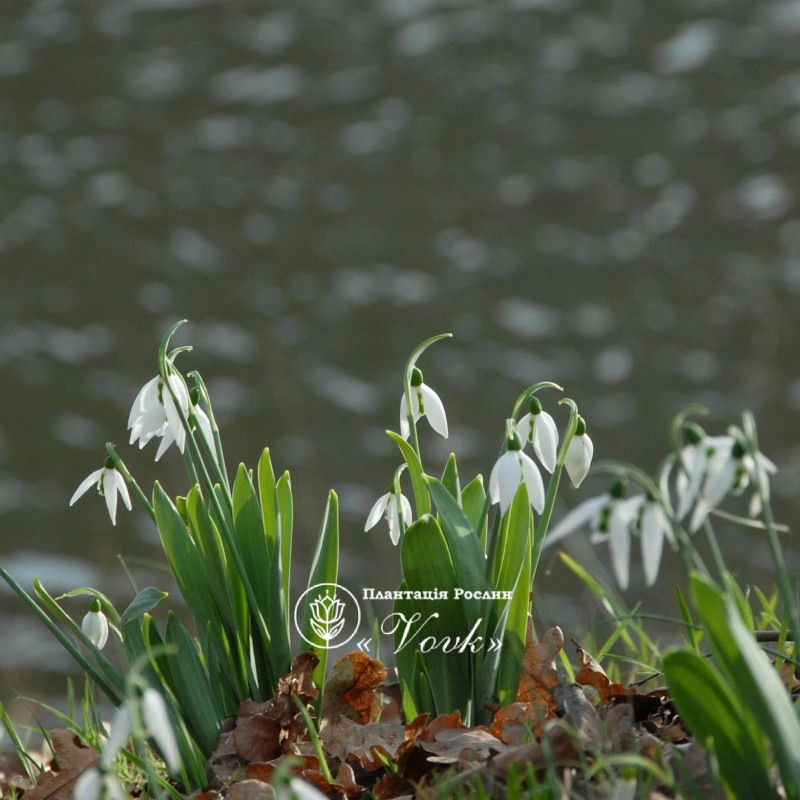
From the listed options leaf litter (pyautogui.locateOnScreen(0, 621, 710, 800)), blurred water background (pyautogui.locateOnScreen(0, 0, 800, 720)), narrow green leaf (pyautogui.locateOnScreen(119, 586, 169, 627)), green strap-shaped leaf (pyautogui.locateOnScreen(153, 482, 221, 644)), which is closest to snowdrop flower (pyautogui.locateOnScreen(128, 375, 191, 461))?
green strap-shaped leaf (pyautogui.locateOnScreen(153, 482, 221, 644))

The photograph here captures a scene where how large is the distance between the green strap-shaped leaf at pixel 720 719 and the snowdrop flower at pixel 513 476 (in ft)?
1.28

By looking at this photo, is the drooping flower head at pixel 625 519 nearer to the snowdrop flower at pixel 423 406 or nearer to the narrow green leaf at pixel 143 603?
the snowdrop flower at pixel 423 406

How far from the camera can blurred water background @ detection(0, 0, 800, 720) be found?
5938mm

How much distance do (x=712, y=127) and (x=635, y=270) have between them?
1602 millimetres

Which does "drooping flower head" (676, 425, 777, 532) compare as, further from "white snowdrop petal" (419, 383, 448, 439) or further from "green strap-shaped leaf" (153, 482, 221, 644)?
"green strap-shaped leaf" (153, 482, 221, 644)

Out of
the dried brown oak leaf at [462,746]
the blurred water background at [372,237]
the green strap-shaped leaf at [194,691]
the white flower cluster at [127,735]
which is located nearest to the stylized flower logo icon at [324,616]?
the green strap-shaped leaf at [194,691]

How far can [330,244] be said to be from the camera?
7.19 metres

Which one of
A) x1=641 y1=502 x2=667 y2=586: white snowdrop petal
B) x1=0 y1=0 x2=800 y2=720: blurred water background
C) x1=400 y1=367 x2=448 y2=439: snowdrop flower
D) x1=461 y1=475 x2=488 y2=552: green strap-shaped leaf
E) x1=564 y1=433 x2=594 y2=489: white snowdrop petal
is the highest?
x1=641 y1=502 x2=667 y2=586: white snowdrop petal

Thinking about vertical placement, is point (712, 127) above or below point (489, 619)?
below

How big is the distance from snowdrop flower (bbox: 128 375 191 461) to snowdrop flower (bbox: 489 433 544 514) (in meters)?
0.50

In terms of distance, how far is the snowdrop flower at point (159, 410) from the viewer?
168 cm

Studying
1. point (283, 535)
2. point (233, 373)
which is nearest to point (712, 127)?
point (233, 373)

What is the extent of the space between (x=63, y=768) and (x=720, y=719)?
123cm

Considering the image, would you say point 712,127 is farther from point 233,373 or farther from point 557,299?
point 233,373
